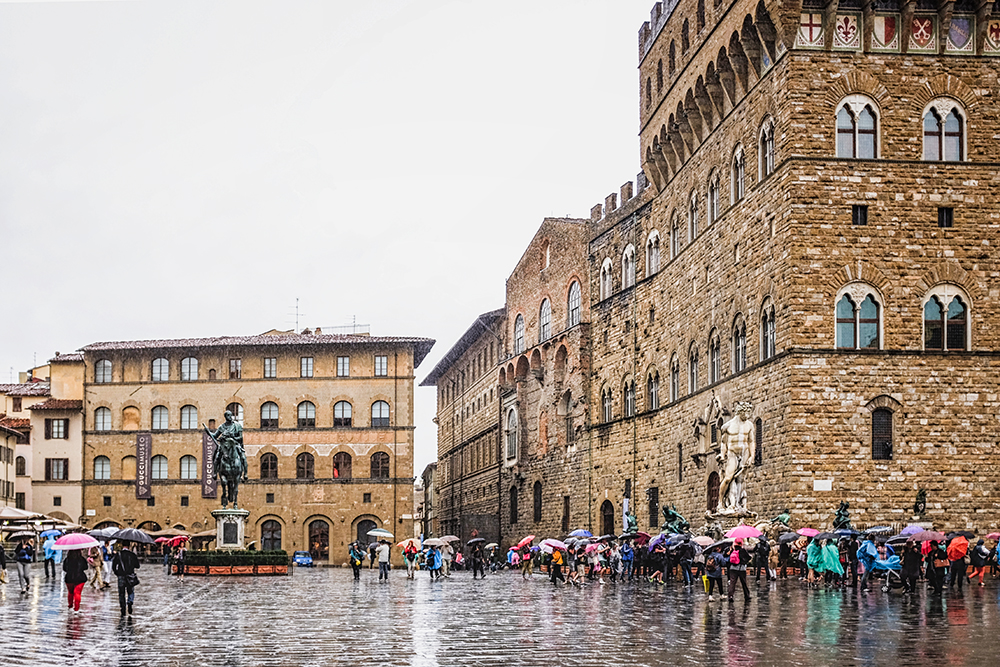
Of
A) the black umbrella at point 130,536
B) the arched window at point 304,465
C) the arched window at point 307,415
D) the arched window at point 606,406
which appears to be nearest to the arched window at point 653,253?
the arched window at point 606,406

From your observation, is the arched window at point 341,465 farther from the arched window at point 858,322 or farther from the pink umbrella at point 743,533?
the pink umbrella at point 743,533

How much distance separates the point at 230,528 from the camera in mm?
43906

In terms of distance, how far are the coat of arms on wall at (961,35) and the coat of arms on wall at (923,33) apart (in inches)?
14.5

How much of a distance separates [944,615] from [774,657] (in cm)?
699

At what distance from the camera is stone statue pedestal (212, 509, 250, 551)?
43.6m

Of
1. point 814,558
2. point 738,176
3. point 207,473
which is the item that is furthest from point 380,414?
point 814,558

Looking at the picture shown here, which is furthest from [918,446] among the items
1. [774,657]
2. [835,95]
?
[774,657]

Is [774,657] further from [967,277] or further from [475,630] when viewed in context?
[967,277]

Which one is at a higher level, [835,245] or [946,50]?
[946,50]

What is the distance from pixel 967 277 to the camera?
3347cm

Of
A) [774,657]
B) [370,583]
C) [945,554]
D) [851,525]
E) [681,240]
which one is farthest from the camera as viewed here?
[681,240]

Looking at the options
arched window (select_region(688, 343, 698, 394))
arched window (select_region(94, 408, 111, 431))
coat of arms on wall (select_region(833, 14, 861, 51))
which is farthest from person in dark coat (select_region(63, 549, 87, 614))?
arched window (select_region(94, 408, 111, 431))

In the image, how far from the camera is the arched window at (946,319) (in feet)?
110

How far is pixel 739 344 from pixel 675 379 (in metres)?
7.25
